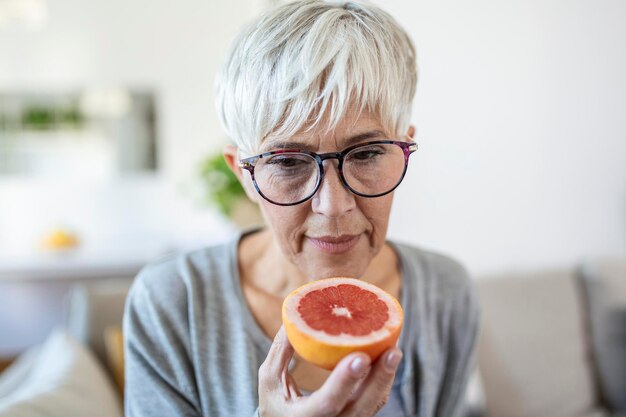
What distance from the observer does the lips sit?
64 centimetres

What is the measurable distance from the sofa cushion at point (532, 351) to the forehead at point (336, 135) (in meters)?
1.19

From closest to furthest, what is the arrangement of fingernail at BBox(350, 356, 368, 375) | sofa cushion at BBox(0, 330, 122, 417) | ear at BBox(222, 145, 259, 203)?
1. fingernail at BBox(350, 356, 368, 375)
2. ear at BBox(222, 145, 259, 203)
3. sofa cushion at BBox(0, 330, 122, 417)

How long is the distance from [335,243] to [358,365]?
0.20 m

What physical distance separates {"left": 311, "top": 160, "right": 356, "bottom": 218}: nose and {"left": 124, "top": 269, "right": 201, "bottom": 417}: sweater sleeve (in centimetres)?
35

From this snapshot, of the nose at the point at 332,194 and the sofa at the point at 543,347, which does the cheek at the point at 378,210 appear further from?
the sofa at the point at 543,347

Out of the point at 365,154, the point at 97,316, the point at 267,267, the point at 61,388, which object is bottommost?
the point at 97,316

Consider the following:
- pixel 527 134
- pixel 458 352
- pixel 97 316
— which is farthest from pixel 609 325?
pixel 97 316

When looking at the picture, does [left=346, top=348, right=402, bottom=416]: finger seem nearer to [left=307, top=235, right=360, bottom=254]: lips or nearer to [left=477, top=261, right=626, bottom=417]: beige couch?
[left=307, top=235, right=360, bottom=254]: lips

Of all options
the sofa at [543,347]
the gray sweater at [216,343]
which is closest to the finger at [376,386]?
the gray sweater at [216,343]

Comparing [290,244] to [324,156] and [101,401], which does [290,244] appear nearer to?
[324,156]

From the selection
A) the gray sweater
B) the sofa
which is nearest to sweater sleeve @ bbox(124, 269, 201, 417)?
the gray sweater

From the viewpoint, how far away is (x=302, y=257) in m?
0.69

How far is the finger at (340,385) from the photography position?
472 mm

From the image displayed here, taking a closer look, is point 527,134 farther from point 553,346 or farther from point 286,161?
point 286,161
